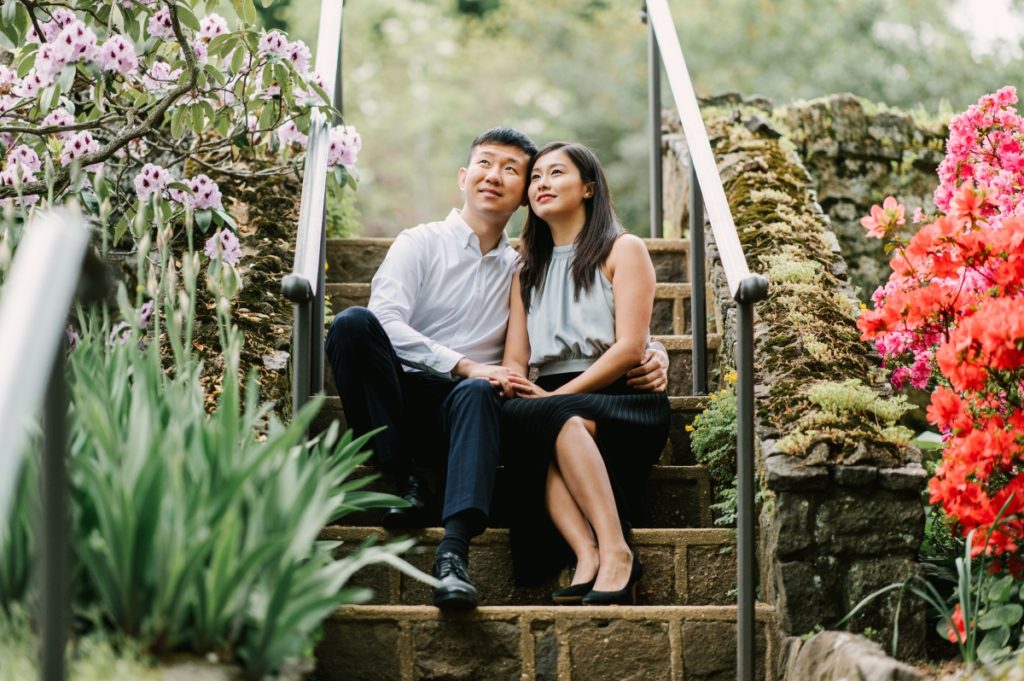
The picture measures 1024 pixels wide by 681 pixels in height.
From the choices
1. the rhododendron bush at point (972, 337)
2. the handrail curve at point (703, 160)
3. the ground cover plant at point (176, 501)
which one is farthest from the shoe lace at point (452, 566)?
the rhododendron bush at point (972, 337)

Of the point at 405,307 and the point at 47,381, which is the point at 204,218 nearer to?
the point at 405,307

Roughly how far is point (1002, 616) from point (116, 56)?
84.2 inches

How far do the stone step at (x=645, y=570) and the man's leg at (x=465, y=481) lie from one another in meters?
0.19

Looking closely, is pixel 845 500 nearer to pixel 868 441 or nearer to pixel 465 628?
pixel 868 441

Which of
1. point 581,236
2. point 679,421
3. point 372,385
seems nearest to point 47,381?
point 372,385

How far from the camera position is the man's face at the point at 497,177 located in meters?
3.10

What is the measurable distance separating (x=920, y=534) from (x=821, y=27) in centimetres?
999

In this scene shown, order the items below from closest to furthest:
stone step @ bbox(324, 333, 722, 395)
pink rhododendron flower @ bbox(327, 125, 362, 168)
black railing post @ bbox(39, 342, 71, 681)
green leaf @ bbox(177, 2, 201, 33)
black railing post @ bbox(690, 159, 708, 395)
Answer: black railing post @ bbox(39, 342, 71, 681) < green leaf @ bbox(177, 2, 201, 33) < pink rhododendron flower @ bbox(327, 125, 362, 168) < black railing post @ bbox(690, 159, 708, 395) < stone step @ bbox(324, 333, 722, 395)

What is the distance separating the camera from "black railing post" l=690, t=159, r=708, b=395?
337 centimetres

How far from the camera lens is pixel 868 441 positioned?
2361 millimetres

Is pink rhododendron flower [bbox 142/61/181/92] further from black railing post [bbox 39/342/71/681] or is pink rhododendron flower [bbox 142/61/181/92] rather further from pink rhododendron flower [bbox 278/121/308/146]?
black railing post [bbox 39/342/71/681]

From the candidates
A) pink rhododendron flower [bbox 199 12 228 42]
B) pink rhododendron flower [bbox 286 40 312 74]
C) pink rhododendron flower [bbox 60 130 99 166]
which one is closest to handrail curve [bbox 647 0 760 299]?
pink rhododendron flower [bbox 286 40 312 74]

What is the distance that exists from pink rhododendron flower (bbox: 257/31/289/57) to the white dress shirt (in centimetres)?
56

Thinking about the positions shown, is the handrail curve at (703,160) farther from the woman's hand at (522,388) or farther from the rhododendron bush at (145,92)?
the rhododendron bush at (145,92)
